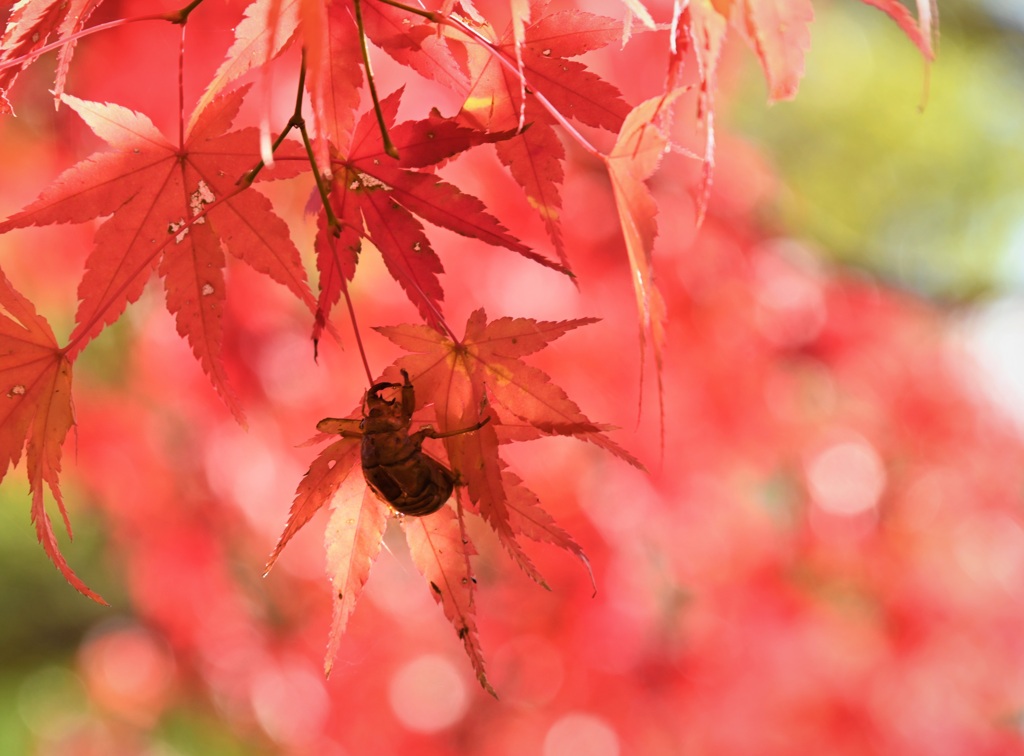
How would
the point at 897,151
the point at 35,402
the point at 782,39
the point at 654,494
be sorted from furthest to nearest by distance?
the point at 897,151 → the point at 654,494 → the point at 35,402 → the point at 782,39

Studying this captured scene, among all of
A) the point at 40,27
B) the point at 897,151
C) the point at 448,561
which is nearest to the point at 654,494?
the point at 448,561

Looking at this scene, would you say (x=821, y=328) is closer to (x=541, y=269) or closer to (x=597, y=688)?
(x=541, y=269)

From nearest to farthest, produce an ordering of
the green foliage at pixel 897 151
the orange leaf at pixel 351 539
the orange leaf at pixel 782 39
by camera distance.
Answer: the orange leaf at pixel 782 39
the orange leaf at pixel 351 539
the green foliage at pixel 897 151

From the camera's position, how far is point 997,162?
4895 mm

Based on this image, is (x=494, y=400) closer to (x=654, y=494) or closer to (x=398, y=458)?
(x=398, y=458)

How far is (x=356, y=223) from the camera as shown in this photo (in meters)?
0.53

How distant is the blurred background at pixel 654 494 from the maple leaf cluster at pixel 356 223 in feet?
2.96

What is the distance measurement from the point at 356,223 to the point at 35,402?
0.20m

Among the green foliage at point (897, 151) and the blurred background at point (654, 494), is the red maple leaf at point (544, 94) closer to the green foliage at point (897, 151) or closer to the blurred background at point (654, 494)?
the blurred background at point (654, 494)

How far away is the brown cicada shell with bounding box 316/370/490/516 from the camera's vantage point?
1.56ft

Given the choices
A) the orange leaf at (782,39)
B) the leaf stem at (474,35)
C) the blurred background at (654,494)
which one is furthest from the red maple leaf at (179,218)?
the blurred background at (654,494)

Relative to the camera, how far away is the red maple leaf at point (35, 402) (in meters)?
0.51

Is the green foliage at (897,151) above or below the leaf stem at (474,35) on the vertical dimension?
below

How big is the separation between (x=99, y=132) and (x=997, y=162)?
206 inches
